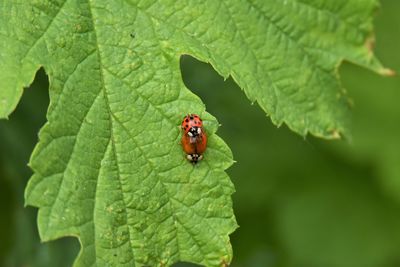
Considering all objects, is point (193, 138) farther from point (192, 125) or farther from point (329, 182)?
point (329, 182)

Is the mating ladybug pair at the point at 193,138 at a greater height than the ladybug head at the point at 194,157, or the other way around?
the mating ladybug pair at the point at 193,138

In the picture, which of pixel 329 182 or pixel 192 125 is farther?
pixel 329 182

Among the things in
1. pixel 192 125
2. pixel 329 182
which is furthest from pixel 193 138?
pixel 329 182

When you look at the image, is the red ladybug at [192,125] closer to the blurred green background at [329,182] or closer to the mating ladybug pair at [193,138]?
the mating ladybug pair at [193,138]

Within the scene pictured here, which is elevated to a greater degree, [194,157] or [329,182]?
[194,157]

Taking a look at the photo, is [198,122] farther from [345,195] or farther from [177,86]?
[345,195]

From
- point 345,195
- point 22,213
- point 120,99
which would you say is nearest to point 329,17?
point 120,99

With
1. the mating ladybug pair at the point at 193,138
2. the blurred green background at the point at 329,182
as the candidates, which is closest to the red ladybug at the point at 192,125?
the mating ladybug pair at the point at 193,138
